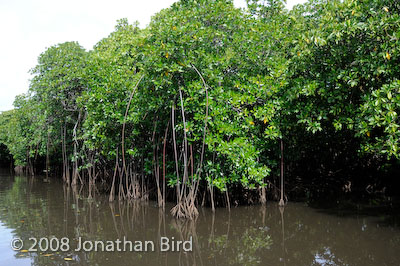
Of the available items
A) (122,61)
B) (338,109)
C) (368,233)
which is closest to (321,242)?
(368,233)

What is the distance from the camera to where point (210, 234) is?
6152 mm

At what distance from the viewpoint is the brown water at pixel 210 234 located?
4883mm

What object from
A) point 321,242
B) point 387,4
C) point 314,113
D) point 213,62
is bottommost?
point 321,242

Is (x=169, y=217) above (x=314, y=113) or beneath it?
beneath

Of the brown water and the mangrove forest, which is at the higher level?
the mangrove forest

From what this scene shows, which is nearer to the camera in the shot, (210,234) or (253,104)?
(210,234)

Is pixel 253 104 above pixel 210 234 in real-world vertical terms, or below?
above

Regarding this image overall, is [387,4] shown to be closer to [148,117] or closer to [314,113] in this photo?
[314,113]

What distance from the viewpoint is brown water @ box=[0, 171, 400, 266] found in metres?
4.88

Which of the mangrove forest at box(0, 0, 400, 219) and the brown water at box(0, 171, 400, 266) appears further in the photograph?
the mangrove forest at box(0, 0, 400, 219)

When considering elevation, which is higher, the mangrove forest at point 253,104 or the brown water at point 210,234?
the mangrove forest at point 253,104

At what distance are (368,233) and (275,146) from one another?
3.17 meters

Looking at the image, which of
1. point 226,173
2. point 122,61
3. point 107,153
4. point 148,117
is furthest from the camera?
point 122,61

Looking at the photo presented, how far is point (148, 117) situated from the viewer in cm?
877
